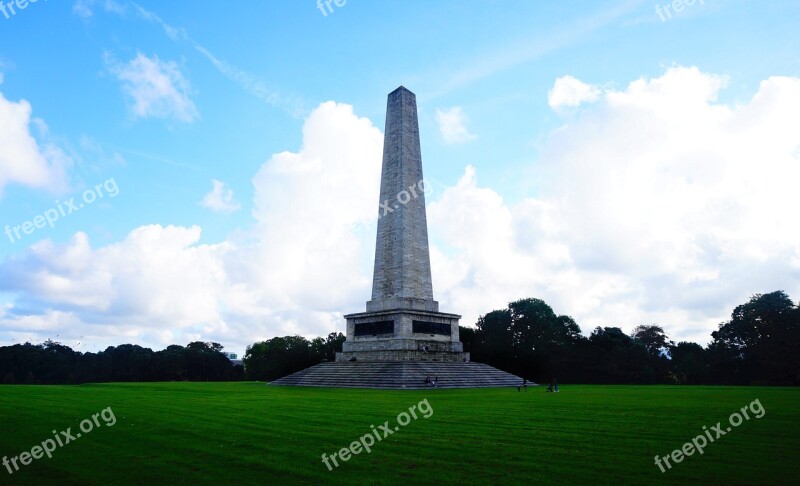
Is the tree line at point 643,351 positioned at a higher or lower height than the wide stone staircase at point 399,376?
higher

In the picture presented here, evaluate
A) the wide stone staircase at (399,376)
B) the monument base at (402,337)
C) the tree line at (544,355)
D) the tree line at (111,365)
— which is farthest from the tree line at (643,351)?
the tree line at (111,365)

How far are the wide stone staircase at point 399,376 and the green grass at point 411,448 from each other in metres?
17.3

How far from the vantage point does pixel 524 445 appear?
10.6 m

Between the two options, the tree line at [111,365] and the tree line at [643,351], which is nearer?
the tree line at [643,351]

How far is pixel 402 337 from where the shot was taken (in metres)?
39.4

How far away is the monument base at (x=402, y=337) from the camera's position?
130 ft

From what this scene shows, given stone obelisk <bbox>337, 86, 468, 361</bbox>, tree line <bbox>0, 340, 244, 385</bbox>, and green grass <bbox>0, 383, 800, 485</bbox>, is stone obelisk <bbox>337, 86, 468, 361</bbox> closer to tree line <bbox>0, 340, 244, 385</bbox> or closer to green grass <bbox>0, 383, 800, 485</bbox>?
green grass <bbox>0, 383, 800, 485</bbox>

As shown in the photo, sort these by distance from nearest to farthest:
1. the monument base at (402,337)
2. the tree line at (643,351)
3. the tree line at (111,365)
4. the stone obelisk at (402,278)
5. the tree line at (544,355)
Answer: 1. the monument base at (402,337)
2. the stone obelisk at (402,278)
3. the tree line at (643,351)
4. the tree line at (544,355)
5. the tree line at (111,365)

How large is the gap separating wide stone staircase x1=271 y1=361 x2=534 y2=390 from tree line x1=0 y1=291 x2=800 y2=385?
12249 mm

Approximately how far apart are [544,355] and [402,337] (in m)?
26.4

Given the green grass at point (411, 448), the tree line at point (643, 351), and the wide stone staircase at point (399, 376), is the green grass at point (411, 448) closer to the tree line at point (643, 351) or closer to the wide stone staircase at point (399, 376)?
the wide stone staircase at point (399, 376)

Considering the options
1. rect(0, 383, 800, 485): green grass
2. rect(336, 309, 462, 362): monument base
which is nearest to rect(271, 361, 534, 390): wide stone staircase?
rect(336, 309, 462, 362): monument base

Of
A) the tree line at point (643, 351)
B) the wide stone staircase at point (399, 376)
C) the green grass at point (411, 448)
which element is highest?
the tree line at point (643, 351)

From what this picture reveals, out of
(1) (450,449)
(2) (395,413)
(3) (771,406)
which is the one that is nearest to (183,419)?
(2) (395,413)
